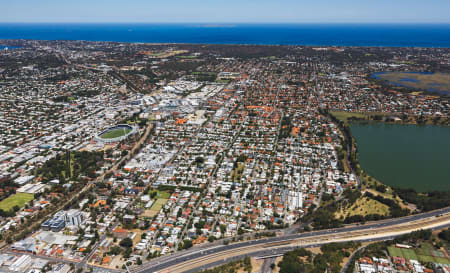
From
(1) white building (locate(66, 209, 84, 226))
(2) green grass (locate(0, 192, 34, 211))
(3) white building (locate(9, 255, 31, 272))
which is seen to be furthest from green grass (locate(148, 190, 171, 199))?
(2) green grass (locate(0, 192, 34, 211))

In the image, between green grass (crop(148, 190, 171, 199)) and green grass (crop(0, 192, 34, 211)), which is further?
green grass (crop(148, 190, 171, 199))

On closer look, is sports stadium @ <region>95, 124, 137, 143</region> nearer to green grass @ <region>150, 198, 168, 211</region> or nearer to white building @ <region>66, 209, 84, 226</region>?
green grass @ <region>150, 198, 168, 211</region>

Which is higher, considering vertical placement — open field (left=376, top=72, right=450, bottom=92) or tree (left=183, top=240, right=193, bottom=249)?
open field (left=376, top=72, right=450, bottom=92)

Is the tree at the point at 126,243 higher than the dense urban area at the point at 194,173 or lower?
lower

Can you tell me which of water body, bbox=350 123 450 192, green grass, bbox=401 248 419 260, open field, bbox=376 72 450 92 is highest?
open field, bbox=376 72 450 92

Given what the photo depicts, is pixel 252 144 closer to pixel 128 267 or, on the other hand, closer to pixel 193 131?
pixel 193 131

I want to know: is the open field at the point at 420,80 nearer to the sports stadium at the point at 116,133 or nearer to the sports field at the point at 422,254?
the sports field at the point at 422,254

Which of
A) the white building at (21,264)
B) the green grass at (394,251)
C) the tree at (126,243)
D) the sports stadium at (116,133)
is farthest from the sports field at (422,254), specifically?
the sports stadium at (116,133)
